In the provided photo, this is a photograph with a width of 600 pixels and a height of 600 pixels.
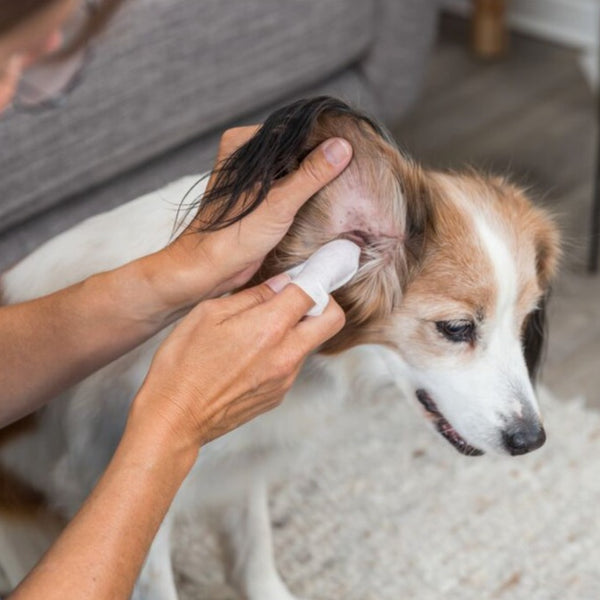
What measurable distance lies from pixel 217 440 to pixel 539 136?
6.16 ft

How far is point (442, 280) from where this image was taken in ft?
3.83

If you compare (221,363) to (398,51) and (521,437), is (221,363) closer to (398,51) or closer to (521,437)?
(521,437)

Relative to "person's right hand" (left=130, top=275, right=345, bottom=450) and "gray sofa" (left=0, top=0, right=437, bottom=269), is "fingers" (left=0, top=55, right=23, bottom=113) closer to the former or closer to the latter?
"person's right hand" (left=130, top=275, right=345, bottom=450)

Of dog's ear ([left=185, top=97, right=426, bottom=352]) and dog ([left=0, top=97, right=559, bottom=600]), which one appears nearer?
dog's ear ([left=185, top=97, right=426, bottom=352])

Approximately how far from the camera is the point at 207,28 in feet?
5.85

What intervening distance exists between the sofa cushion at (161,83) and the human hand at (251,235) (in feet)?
2.26

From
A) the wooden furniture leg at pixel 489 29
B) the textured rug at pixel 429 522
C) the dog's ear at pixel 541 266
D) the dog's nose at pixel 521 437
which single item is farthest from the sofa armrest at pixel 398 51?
the dog's nose at pixel 521 437

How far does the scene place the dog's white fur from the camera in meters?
1.19

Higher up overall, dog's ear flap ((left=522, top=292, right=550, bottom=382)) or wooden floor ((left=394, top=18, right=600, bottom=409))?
dog's ear flap ((left=522, top=292, right=550, bottom=382))

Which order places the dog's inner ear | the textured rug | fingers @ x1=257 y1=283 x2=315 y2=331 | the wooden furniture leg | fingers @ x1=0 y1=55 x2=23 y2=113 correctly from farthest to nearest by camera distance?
the wooden furniture leg → the textured rug → the dog's inner ear → fingers @ x1=257 y1=283 x2=315 y2=331 → fingers @ x1=0 y1=55 x2=23 y2=113

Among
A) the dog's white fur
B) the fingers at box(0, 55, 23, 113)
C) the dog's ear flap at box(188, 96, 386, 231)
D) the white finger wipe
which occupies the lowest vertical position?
the dog's white fur

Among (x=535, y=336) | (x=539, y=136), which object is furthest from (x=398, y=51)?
(x=535, y=336)

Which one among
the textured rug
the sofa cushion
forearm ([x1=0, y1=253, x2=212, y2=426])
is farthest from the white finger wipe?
the sofa cushion

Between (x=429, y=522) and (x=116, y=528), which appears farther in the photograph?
(x=429, y=522)
